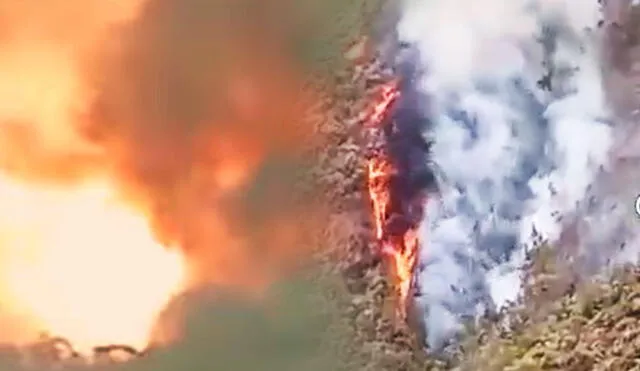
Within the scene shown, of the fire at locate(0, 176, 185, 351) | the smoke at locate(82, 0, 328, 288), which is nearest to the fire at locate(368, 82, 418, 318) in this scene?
the smoke at locate(82, 0, 328, 288)

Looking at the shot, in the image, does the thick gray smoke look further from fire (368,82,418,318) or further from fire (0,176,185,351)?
fire (0,176,185,351)

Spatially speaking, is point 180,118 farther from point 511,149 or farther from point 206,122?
point 511,149

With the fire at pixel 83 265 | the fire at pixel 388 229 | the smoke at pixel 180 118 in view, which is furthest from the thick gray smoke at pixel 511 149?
the fire at pixel 83 265

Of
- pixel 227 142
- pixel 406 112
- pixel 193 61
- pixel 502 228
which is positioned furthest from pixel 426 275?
pixel 193 61

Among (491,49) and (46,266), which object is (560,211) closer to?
(491,49)

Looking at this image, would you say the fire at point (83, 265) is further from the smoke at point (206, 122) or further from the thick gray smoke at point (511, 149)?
the thick gray smoke at point (511, 149)
